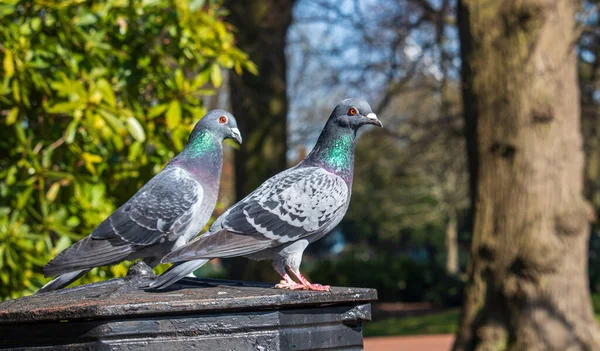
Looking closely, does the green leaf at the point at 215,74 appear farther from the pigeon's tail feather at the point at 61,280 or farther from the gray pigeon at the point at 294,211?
the pigeon's tail feather at the point at 61,280

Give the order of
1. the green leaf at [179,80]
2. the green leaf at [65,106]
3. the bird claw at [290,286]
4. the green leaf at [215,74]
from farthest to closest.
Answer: the green leaf at [215,74] → the green leaf at [179,80] → the green leaf at [65,106] → the bird claw at [290,286]

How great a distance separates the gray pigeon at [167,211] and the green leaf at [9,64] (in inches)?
52.7

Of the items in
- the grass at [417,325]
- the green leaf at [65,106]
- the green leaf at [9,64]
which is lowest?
the grass at [417,325]

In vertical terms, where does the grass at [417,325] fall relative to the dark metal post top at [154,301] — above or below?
below

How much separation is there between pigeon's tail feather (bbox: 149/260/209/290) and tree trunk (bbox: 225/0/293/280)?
6188 mm

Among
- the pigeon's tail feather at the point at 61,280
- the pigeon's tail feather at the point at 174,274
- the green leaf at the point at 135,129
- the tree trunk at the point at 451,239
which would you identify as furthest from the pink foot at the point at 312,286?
the tree trunk at the point at 451,239

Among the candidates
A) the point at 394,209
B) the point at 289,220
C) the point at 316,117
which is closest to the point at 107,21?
the point at 289,220

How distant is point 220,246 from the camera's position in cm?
232

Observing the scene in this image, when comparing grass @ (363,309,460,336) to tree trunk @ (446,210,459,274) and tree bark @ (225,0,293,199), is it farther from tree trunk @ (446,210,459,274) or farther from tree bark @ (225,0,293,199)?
tree trunk @ (446,210,459,274)

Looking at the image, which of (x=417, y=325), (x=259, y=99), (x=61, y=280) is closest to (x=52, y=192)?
(x=61, y=280)

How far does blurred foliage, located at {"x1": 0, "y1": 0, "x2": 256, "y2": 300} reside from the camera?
3.82 metres

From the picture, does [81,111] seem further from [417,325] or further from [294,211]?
[417,325]

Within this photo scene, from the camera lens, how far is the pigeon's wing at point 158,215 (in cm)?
267

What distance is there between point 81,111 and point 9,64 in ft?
1.29
